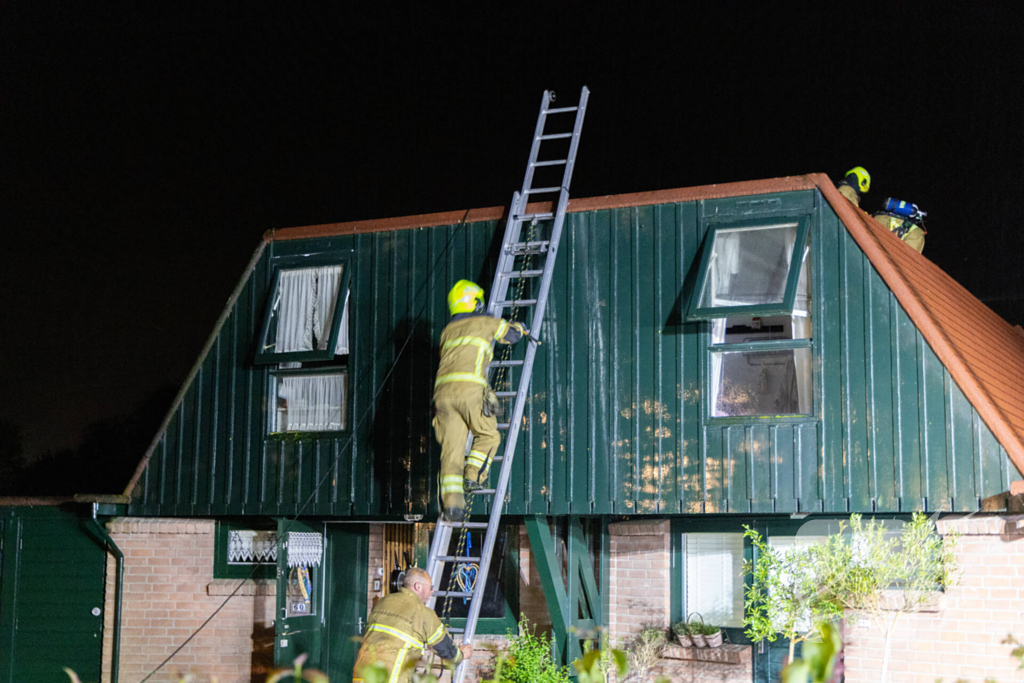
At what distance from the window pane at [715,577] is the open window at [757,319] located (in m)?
2.46

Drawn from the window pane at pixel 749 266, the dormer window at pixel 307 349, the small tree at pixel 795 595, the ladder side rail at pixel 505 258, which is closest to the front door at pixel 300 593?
the dormer window at pixel 307 349

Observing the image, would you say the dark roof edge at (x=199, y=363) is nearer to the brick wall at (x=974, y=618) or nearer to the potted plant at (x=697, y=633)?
the potted plant at (x=697, y=633)

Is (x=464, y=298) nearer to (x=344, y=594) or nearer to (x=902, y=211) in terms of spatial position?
(x=344, y=594)

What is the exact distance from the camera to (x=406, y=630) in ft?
22.8

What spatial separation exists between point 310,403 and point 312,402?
0.03m

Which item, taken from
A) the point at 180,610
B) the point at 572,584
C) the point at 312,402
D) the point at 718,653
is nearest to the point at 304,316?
the point at 312,402

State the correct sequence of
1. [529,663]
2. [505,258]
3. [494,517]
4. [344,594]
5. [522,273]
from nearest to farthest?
[494,517], [522,273], [505,258], [529,663], [344,594]

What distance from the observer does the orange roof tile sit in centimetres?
831

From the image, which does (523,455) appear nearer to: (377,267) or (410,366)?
(410,366)

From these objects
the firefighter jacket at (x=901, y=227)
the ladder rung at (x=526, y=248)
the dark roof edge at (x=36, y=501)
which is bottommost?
the dark roof edge at (x=36, y=501)

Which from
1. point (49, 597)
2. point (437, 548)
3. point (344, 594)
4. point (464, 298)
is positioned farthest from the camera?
point (49, 597)

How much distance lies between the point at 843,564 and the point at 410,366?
4532 millimetres

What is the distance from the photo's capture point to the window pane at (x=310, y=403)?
10859 millimetres

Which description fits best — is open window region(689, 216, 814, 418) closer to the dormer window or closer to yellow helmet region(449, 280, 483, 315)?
yellow helmet region(449, 280, 483, 315)
